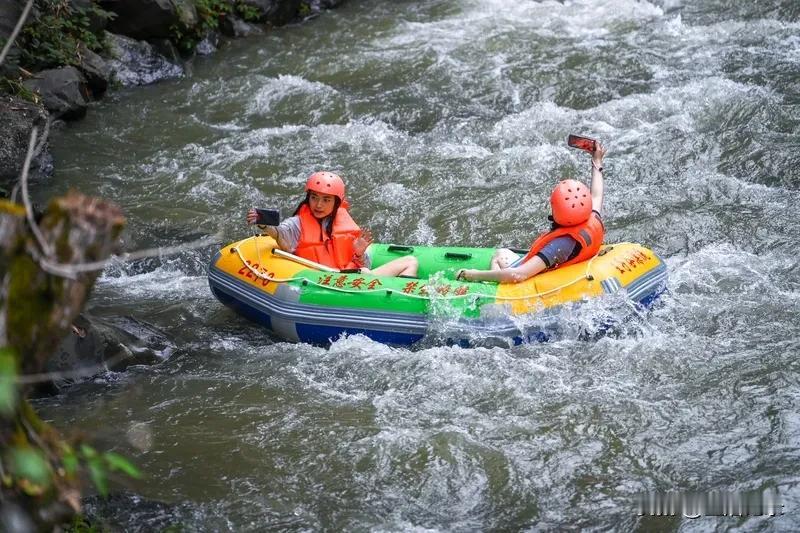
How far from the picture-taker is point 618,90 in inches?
411

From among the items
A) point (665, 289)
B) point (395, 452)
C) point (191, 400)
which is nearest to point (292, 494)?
point (395, 452)

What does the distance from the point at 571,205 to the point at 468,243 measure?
1804 mm

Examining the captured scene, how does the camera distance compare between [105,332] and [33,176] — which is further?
[33,176]

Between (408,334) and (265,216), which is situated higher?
(265,216)

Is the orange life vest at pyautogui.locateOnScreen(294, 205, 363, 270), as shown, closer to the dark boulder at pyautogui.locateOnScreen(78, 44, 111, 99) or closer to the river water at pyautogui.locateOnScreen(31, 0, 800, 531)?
the river water at pyautogui.locateOnScreen(31, 0, 800, 531)

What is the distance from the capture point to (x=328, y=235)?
7.22m

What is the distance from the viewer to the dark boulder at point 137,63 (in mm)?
11539

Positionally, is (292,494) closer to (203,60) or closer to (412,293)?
(412,293)

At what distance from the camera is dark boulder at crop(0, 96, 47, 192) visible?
8.60m

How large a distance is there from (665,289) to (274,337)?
2.81 metres

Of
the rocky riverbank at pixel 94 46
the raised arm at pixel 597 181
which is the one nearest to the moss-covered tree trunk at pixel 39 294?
the raised arm at pixel 597 181

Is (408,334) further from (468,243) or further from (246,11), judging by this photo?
(246,11)

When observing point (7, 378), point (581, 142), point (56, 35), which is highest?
point (56, 35)

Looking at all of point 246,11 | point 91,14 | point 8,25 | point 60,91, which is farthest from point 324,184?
point 246,11
